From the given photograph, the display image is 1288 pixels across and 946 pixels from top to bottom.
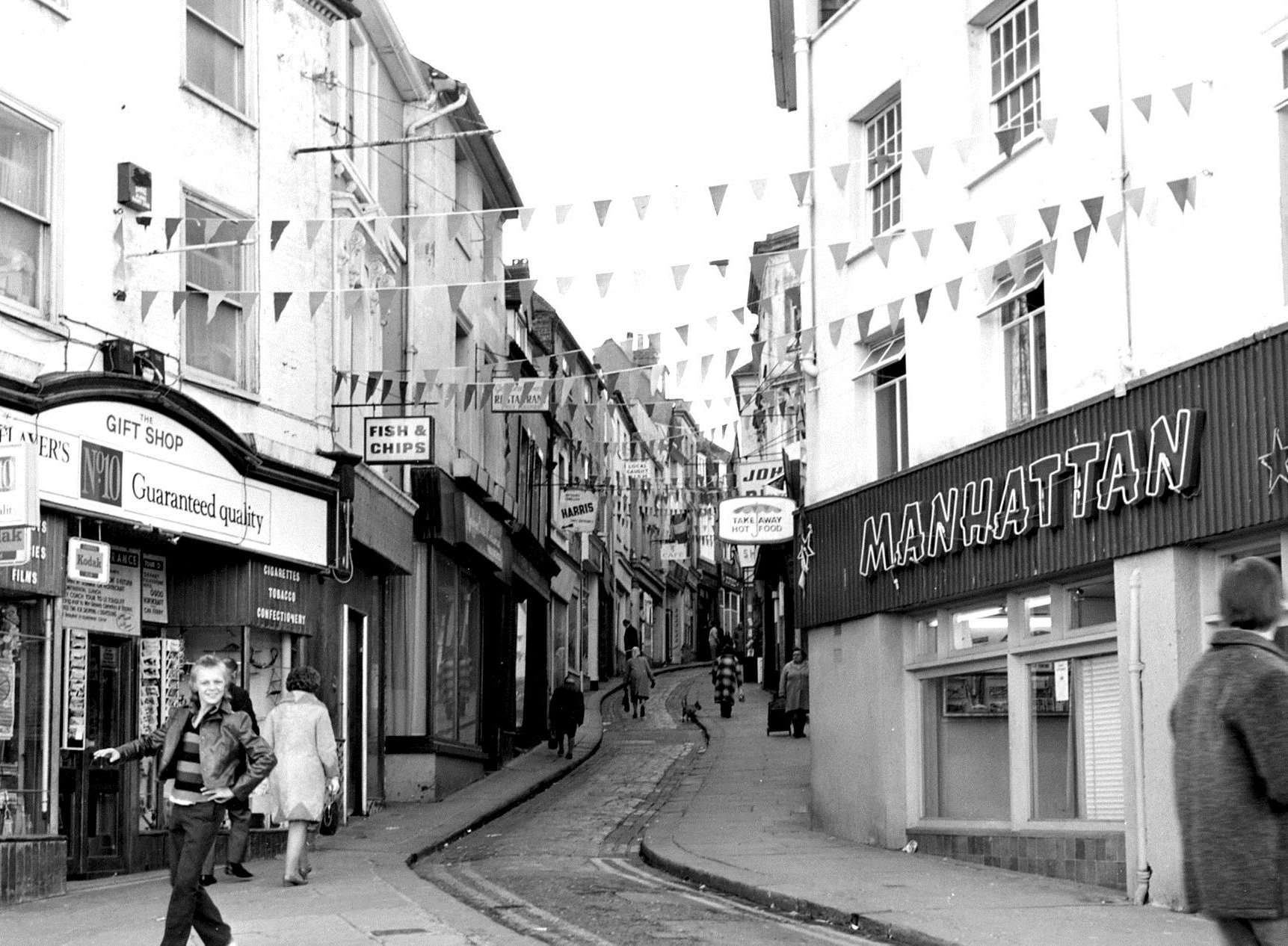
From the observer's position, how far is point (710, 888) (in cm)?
1485

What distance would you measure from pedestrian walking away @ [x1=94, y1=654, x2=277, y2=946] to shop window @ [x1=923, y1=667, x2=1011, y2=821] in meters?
8.53

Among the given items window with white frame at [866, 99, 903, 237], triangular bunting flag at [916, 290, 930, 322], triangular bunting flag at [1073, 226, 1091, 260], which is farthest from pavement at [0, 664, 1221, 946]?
window with white frame at [866, 99, 903, 237]

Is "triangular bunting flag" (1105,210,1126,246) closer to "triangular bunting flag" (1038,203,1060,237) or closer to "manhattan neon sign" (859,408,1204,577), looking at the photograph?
"triangular bunting flag" (1038,203,1060,237)

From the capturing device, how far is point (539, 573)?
123 feet

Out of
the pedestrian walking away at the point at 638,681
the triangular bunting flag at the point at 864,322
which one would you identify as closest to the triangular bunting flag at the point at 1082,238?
the triangular bunting flag at the point at 864,322

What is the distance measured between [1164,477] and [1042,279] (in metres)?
3.09

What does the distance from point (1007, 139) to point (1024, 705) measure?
4.98 metres

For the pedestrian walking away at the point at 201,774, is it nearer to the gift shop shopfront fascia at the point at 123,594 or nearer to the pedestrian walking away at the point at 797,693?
the gift shop shopfront fascia at the point at 123,594

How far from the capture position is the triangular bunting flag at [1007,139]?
14.7 m

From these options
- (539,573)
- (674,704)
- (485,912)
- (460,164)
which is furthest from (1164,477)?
(674,704)

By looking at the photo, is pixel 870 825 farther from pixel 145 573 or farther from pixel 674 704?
pixel 674 704

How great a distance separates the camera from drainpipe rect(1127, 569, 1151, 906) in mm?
13227

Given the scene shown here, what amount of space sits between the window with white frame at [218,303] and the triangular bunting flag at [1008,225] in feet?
23.1

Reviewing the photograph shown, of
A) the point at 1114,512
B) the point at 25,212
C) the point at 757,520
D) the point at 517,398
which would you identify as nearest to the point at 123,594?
the point at 25,212
